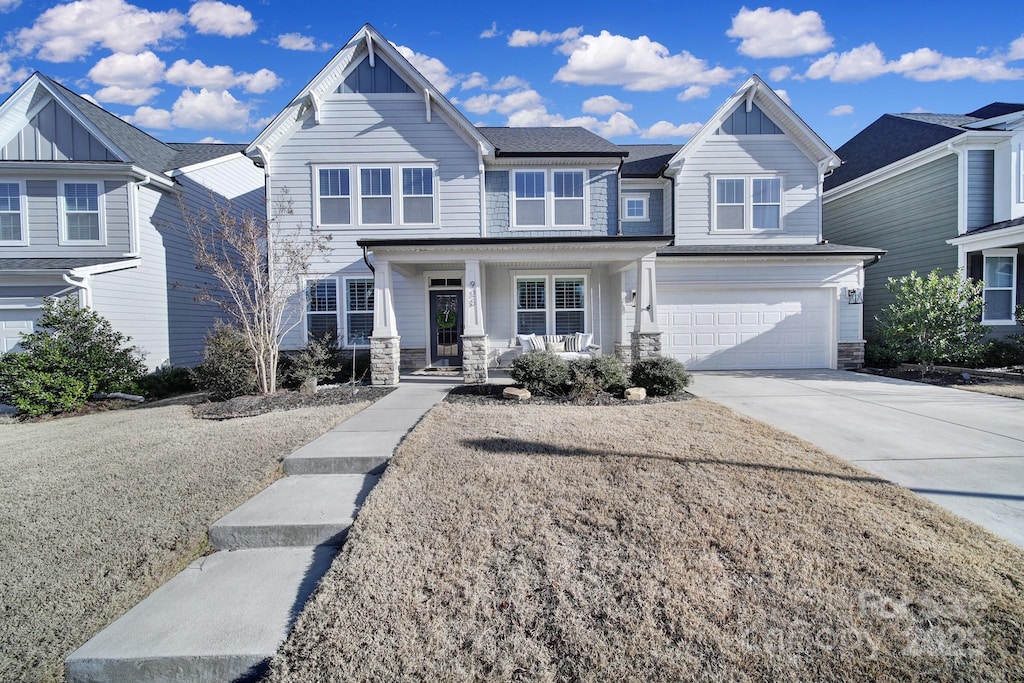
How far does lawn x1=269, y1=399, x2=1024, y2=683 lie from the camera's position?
2422mm

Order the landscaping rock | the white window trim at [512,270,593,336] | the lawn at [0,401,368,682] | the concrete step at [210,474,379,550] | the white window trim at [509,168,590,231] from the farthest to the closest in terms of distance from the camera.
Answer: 1. the white window trim at [512,270,593,336]
2. the white window trim at [509,168,590,231]
3. the landscaping rock
4. the concrete step at [210,474,379,550]
5. the lawn at [0,401,368,682]

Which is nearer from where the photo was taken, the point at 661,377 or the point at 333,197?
the point at 661,377

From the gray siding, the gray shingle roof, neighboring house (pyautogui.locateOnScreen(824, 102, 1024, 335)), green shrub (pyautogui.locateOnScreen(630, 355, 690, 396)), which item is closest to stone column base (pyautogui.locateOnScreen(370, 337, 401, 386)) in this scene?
green shrub (pyautogui.locateOnScreen(630, 355, 690, 396))

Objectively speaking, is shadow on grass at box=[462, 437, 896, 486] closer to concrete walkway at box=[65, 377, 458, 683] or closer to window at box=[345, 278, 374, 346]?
concrete walkway at box=[65, 377, 458, 683]

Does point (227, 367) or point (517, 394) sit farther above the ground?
point (227, 367)

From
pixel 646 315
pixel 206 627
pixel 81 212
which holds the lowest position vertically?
pixel 206 627

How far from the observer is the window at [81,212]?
11852 mm

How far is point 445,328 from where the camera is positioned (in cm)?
1341

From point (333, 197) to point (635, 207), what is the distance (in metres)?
8.41

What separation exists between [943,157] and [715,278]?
7.21 metres

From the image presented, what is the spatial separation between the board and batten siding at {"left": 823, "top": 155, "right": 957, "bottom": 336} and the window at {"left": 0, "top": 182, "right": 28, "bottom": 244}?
22.5 metres

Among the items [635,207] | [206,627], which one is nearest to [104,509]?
[206,627]

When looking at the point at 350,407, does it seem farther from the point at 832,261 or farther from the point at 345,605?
the point at 832,261

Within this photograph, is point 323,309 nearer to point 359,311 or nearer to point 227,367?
point 359,311
